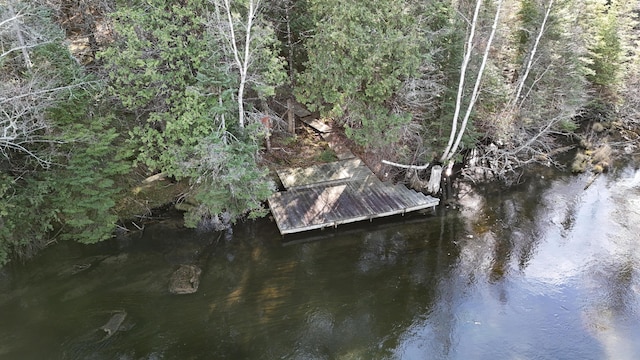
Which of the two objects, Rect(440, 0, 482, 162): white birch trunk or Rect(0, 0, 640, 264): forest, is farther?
Rect(440, 0, 482, 162): white birch trunk

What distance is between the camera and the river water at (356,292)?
12.5 meters

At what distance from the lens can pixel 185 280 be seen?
14633mm

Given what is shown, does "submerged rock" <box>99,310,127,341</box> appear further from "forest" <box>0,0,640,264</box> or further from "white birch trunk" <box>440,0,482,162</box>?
"white birch trunk" <box>440,0,482,162</box>

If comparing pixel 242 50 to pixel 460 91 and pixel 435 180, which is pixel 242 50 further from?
pixel 435 180

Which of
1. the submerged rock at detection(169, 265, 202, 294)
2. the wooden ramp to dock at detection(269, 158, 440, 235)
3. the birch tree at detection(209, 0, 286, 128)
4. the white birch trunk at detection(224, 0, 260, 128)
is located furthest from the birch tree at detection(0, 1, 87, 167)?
the wooden ramp to dock at detection(269, 158, 440, 235)

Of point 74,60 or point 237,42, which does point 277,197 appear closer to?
point 237,42

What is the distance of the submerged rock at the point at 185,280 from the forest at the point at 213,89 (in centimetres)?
204

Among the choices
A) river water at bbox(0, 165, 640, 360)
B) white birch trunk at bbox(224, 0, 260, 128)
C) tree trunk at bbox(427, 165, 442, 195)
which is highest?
white birch trunk at bbox(224, 0, 260, 128)

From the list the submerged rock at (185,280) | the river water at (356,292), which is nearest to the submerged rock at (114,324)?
the river water at (356,292)

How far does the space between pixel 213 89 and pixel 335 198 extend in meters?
6.77

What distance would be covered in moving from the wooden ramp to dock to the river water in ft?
2.57

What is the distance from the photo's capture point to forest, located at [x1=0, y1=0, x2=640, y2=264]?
13234 millimetres

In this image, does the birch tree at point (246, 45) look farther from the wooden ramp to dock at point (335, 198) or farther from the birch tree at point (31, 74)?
Result: the birch tree at point (31, 74)

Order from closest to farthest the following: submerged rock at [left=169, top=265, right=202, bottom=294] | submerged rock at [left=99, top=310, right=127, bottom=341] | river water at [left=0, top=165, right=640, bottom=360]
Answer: river water at [left=0, top=165, right=640, bottom=360] < submerged rock at [left=99, top=310, right=127, bottom=341] < submerged rock at [left=169, top=265, right=202, bottom=294]
